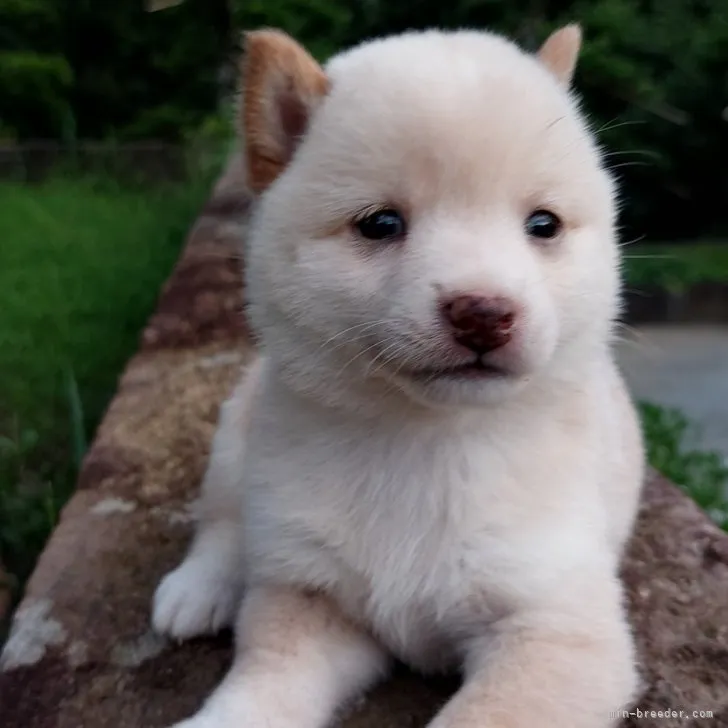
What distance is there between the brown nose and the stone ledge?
33.2 inches

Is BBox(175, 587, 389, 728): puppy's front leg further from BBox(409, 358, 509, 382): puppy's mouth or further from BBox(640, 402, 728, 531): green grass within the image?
BBox(640, 402, 728, 531): green grass

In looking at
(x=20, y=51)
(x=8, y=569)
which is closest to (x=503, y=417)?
(x=8, y=569)

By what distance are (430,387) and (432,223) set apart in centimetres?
29

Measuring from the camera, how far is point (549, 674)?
1.72m

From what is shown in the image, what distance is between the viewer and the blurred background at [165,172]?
448 centimetres

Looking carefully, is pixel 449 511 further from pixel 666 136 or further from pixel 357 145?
pixel 666 136

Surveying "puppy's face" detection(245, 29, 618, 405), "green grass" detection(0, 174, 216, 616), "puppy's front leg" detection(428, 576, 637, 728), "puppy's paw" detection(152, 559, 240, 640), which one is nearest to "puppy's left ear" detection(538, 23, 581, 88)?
"puppy's face" detection(245, 29, 618, 405)

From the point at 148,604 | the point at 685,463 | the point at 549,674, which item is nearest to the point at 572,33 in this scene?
the point at 549,674

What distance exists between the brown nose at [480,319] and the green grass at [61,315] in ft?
6.61

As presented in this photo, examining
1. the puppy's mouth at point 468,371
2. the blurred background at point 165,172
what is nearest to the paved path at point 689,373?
the blurred background at point 165,172

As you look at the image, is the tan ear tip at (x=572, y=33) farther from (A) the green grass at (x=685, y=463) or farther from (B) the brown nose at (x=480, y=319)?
(A) the green grass at (x=685, y=463)

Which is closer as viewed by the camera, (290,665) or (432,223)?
(432,223)

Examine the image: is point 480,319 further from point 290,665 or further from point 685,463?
point 685,463

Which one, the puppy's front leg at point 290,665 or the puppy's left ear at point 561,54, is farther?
the puppy's left ear at point 561,54
